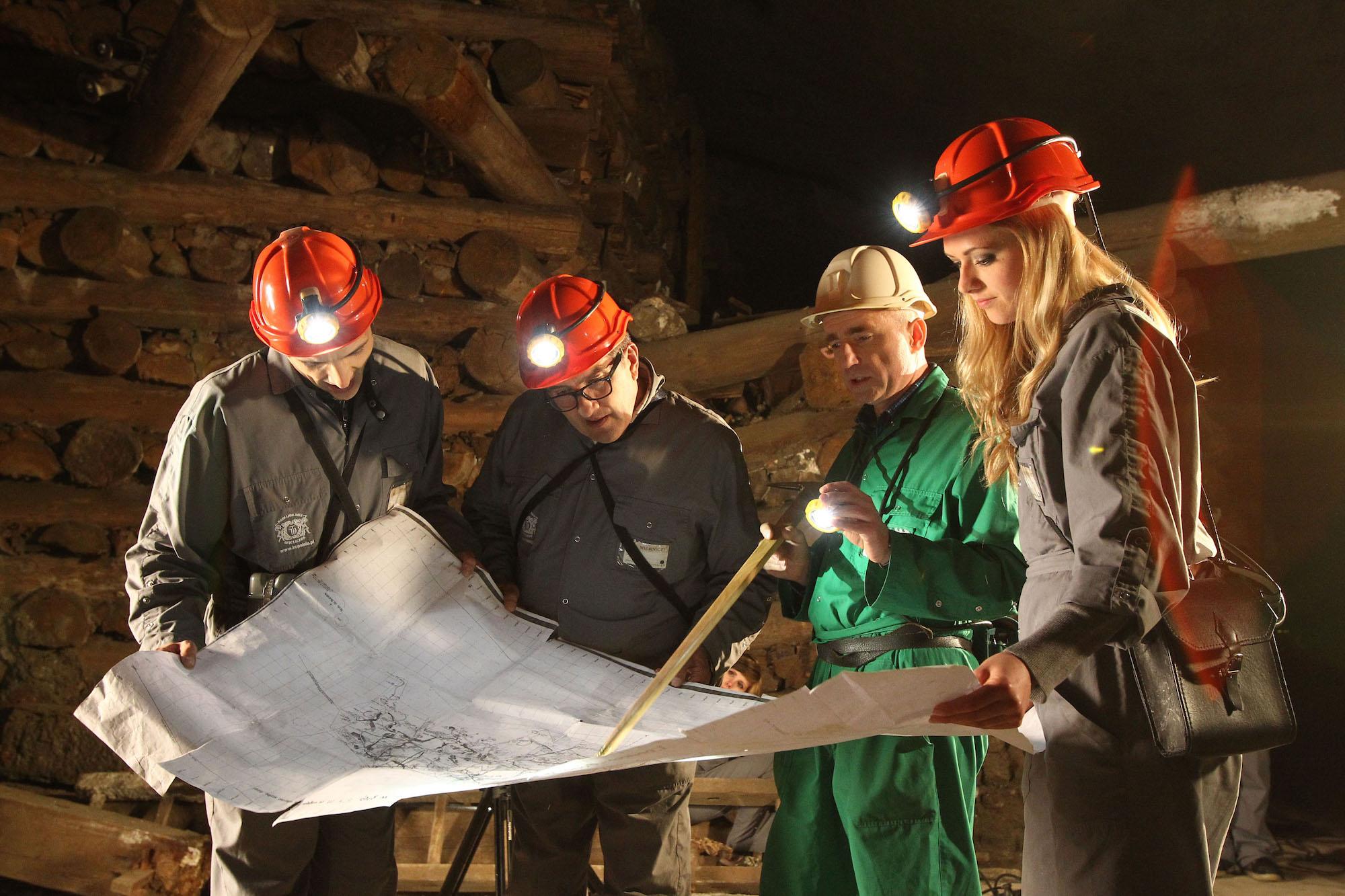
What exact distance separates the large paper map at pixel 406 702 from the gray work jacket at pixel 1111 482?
8.3 inches

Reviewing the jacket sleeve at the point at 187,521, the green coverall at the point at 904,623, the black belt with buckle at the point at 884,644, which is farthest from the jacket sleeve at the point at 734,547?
the jacket sleeve at the point at 187,521

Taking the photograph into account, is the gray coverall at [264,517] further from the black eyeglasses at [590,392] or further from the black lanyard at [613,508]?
the black eyeglasses at [590,392]

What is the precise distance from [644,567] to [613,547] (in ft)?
0.35

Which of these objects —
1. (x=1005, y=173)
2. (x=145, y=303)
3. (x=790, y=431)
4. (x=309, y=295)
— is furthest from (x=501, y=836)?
(x=145, y=303)

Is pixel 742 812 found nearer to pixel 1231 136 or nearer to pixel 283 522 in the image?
pixel 283 522

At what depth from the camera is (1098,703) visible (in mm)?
1618

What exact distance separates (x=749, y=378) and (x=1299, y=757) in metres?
4.44

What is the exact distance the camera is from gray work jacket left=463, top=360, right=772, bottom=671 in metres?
2.80

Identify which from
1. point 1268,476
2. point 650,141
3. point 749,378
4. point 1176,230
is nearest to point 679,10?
point 650,141

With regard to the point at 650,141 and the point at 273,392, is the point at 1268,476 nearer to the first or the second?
the point at 650,141

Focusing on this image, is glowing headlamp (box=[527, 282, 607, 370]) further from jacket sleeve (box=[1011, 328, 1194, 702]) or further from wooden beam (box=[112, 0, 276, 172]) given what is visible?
wooden beam (box=[112, 0, 276, 172])

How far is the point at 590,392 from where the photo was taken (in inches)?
111

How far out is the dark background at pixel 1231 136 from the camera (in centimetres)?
575

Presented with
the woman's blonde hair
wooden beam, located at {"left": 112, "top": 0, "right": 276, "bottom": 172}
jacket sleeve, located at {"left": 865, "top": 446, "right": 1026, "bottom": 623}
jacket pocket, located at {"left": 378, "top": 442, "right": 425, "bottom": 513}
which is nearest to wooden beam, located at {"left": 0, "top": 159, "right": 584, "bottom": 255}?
wooden beam, located at {"left": 112, "top": 0, "right": 276, "bottom": 172}
